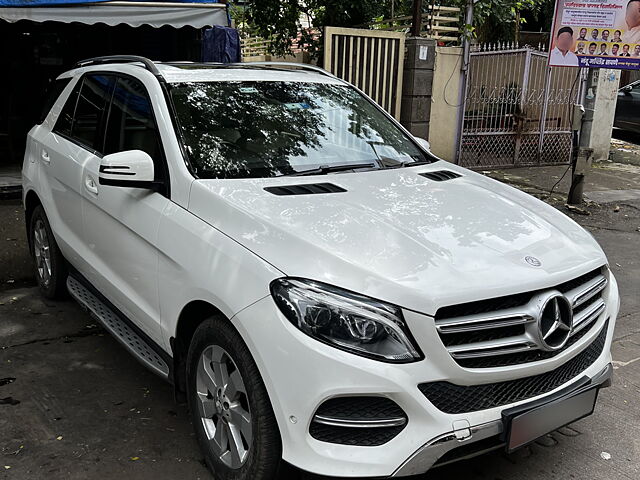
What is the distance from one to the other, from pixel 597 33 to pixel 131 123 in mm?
6484

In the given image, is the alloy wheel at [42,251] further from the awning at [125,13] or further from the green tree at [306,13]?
the green tree at [306,13]

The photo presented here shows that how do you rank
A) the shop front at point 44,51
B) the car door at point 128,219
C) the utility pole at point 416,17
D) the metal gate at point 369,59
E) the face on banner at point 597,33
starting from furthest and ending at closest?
the shop front at point 44,51 < the utility pole at point 416,17 < the metal gate at point 369,59 < the face on banner at point 597,33 < the car door at point 128,219

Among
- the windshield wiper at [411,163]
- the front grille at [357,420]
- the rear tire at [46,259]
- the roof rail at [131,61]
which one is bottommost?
the rear tire at [46,259]

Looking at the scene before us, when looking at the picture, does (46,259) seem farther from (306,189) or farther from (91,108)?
(306,189)

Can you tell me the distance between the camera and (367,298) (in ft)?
7.42

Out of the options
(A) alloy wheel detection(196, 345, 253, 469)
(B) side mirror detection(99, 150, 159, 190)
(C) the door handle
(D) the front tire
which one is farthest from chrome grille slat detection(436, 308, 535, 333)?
(C) the door handle

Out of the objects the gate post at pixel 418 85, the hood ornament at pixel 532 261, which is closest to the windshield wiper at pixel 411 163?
the hood ornament at pixel 532 261

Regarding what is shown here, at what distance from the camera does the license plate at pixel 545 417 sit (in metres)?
2.35

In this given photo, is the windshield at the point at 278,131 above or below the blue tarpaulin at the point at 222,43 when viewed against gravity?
below

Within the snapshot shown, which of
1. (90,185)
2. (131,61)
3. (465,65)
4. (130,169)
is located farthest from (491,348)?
(465,65)

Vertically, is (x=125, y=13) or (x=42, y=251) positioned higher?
(x=125, y=13)

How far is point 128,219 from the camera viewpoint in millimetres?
3273

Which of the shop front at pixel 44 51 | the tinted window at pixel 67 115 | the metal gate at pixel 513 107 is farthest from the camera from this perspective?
the metal gate at pixel 513 107

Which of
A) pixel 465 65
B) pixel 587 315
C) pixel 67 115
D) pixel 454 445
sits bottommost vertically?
pixel 454 445
